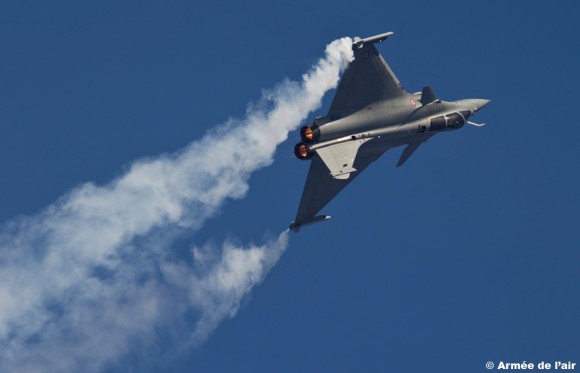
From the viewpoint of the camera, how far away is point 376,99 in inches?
2384

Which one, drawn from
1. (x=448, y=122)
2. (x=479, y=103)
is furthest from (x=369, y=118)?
(x=479, y=103)

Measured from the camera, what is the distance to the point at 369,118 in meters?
60.3

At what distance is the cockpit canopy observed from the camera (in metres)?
61.7

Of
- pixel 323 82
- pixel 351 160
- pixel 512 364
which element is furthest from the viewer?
pixel 512 364

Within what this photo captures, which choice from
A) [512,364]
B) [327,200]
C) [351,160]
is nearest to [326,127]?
[351,160]

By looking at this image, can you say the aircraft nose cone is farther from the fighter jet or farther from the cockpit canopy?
the cockpit canopy

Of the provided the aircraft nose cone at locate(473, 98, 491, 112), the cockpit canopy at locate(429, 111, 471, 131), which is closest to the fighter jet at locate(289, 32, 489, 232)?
the cockpit canopy at locate(429, 111, 471, 131)

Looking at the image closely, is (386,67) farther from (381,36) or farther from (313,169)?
(313,169)

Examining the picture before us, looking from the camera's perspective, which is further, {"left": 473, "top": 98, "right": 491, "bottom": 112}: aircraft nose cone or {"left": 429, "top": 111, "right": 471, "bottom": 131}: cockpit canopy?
{"left": 473, "top": 98, "right": 491, "bottom": 112}: aircraft nose cone

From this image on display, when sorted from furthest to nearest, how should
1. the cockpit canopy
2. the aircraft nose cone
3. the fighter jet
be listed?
the aircraft nose cone → the cockpit canopy → the fighter jet

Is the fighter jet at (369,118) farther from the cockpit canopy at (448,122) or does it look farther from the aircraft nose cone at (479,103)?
the aircraft nose cone at (479,103)

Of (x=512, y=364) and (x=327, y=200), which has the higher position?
(x=327, y=200)

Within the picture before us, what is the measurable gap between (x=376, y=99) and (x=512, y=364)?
17783 mm

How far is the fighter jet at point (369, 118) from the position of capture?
195 ft
